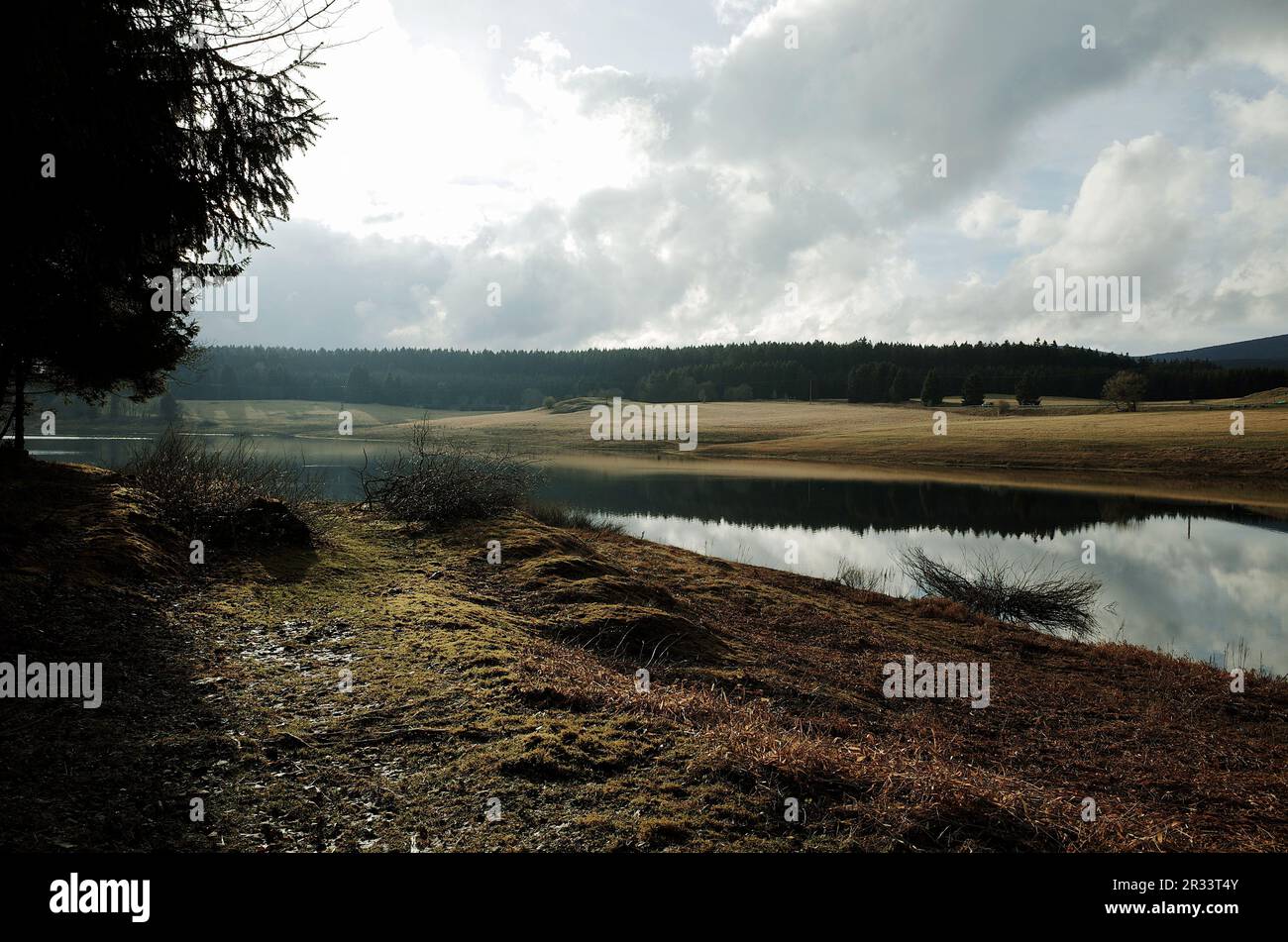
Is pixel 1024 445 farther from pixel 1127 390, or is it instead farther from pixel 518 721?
pixel 518 721

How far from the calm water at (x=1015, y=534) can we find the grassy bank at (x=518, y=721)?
6.18 metres

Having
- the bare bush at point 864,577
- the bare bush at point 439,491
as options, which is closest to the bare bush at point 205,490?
the bare bush at point 439,491

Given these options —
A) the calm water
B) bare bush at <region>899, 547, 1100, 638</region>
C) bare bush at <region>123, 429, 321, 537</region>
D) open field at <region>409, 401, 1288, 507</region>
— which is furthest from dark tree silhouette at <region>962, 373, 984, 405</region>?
bare bush at <region>123, 429, 321, 537</region>

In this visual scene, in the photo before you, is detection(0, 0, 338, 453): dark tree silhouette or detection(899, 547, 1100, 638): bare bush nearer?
detection(0, 0, 338, 453): dark tree silhouette

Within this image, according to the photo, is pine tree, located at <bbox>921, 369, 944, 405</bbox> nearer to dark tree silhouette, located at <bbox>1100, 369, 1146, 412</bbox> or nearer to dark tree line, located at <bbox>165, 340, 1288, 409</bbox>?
dark tree line, located at <bbox>165, 340, 1288, 409</bbox>

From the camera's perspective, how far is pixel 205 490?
10.5 meters

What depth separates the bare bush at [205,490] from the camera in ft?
32.1

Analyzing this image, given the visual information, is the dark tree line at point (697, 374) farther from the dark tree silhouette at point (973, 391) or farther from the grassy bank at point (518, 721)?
the grassy bank at point (518, 721)

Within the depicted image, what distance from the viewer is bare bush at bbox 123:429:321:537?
980 cm

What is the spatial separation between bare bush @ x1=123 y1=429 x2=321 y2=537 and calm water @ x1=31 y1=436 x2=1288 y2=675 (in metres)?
2.24

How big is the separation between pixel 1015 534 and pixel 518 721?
27.3 metres

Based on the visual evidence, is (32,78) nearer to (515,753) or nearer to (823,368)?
(515,753)

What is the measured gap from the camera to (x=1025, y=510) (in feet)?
112
